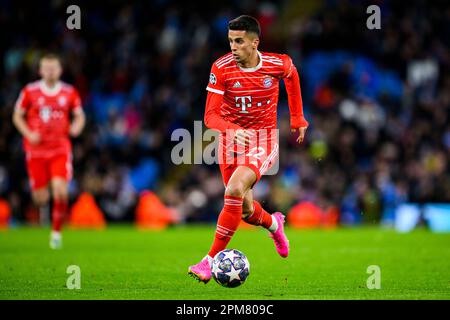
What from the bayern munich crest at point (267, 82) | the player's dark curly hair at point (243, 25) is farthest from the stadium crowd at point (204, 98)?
the player's dark curly hair at point (243, 25)

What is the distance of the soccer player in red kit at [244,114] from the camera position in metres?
8.75

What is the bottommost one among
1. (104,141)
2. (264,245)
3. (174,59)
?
(264,245)

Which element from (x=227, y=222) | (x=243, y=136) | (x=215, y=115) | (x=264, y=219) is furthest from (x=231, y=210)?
(x=264, y=219)

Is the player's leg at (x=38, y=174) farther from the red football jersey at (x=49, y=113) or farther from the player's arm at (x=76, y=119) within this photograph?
the player's arm at (x=76, y=119)

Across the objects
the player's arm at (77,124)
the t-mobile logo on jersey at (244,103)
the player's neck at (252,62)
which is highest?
the player's neck at (252,62)

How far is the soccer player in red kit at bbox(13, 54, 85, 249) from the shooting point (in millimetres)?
13523

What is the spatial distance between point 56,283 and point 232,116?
253cm

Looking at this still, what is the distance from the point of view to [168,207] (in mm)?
21719

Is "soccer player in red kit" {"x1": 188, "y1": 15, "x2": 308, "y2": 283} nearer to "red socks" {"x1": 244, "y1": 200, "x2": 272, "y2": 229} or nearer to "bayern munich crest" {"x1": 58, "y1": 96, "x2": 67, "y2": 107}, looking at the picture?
"red socks" {"x1": 244, "y1": 200, "x2": 272, "y2": 229}

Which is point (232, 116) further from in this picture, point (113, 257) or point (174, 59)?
point (174, 59)

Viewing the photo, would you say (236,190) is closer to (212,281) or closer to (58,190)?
(212,281)

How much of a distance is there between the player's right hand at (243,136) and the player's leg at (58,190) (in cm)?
508
